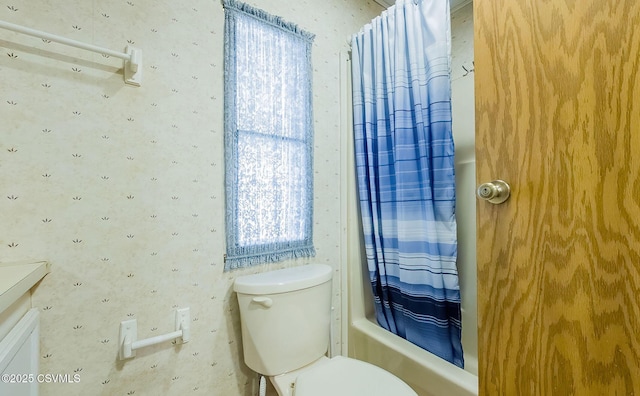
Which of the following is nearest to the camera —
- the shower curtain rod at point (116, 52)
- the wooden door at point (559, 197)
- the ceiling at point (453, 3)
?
the wooden door at point (559, 197)

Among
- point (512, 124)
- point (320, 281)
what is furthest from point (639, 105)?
point (320, 281)

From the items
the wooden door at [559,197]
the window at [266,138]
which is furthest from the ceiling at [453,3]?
the wooden door at [559,197]

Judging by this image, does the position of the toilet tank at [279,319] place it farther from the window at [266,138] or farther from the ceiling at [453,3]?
the ceiling at [453,3]

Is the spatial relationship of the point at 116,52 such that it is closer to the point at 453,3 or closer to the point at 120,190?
the point at 120,190

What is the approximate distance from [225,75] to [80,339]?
1061mm

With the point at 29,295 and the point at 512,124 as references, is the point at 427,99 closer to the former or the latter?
the point at 512,124

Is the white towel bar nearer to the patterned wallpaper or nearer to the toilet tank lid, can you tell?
the patterned wallpaper

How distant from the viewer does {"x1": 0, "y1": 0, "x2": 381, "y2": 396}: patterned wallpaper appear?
0.83 metres

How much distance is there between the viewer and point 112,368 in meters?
0.93

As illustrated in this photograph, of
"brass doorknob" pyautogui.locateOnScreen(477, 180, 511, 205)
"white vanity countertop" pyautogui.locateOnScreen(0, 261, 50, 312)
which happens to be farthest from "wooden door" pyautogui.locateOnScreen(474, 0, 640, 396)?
"white vanity countertop" pyautogui.locateOnScreen(0, 261, 50, 312)

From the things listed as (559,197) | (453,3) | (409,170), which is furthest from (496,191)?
(453,3)

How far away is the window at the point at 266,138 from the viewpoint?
3.81ft

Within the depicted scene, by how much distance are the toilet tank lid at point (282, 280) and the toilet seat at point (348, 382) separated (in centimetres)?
31

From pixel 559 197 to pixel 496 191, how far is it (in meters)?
0.11
